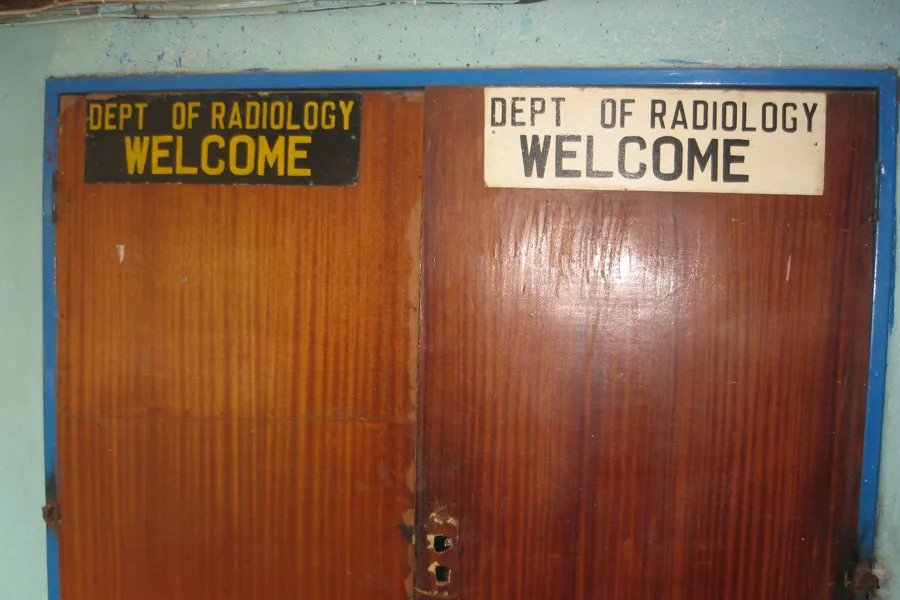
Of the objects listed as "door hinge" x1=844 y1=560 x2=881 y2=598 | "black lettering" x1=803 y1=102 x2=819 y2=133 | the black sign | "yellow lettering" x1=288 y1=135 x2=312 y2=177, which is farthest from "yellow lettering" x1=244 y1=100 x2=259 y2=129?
"door hinge" x1=844 y1=560 x2=881 y2=598

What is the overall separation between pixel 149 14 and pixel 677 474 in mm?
1865

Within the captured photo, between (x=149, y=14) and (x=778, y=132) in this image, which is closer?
(x=778, y=132)

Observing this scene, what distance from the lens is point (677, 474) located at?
1.10 m

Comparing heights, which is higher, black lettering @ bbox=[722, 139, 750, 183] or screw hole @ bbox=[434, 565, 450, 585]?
black lettering @ bbox=[722, 139, 750, 183]

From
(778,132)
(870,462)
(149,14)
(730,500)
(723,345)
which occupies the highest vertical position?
(149,14)

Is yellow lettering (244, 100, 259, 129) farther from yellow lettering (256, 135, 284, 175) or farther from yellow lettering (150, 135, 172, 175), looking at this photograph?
yellow lettering (150, 135, 172, 175)

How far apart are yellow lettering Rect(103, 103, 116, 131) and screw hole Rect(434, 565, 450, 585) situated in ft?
4.92

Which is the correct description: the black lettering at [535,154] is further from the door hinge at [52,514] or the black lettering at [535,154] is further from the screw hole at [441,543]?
the door hinge at [52,514]

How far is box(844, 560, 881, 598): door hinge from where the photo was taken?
3.51 ft

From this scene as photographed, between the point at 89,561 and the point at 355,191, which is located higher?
the point at 355,191

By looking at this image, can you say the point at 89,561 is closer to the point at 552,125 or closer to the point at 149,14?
the point at 149,14

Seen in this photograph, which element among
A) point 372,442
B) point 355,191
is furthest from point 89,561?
point 355,191

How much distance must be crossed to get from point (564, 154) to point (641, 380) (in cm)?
61

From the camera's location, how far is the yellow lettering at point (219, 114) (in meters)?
1.16
